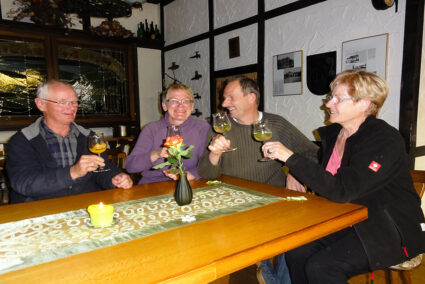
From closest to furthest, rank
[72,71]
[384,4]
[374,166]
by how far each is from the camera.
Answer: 1. [374,166]
2. [384,4]
3. [72,71]

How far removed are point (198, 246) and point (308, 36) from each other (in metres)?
3.24

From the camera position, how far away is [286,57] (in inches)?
147

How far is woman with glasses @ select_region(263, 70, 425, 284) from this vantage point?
1.33m

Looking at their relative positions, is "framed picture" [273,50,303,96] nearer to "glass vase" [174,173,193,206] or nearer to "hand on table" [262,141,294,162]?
"hand on table" [262,141,294,162]

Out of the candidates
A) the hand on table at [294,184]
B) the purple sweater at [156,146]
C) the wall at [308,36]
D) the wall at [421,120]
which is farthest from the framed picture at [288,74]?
the hand on table at [294,184]

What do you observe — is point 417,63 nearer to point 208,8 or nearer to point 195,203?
point 195,203

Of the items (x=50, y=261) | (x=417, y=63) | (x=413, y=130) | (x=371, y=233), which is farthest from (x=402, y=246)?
(x=417, y=63)

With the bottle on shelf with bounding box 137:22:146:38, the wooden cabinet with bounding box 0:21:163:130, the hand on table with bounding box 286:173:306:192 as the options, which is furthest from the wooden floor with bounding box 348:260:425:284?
the bottle on shelf with bounding box 137:22:146:38

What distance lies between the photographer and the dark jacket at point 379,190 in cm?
133

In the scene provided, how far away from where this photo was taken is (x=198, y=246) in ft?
3.14

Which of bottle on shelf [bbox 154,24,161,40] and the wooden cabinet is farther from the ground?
bottle on shelf [bbox 154,24,161,40]

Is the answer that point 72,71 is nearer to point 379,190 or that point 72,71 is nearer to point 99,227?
point 99,227

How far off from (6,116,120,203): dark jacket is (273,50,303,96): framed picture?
258 centimetres

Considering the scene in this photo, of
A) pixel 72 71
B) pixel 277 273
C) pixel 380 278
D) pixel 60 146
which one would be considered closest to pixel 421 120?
pixel 380 278
